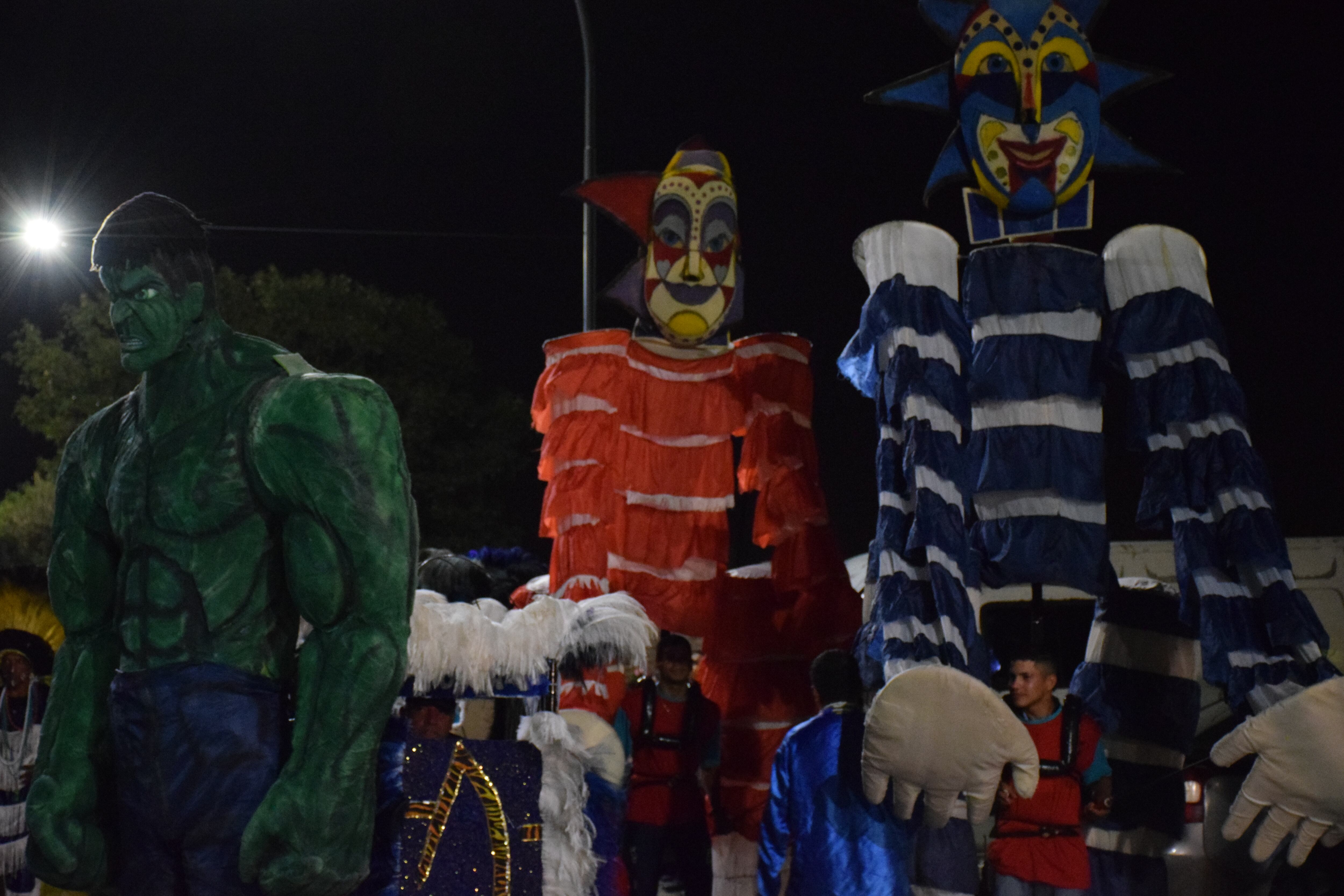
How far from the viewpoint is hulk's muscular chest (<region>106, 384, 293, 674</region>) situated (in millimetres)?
2062

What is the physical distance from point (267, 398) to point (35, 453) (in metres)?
13.6

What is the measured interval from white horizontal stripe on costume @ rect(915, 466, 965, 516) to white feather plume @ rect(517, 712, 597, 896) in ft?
4.38

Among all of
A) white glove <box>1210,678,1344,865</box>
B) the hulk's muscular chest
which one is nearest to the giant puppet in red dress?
white glove <box>1210,678,1344,865</box>

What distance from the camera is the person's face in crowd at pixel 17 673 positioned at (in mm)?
5848

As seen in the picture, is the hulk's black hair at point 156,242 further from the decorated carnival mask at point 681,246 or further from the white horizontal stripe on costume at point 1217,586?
the decorated carnival mask at point 681,246

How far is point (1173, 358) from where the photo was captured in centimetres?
443

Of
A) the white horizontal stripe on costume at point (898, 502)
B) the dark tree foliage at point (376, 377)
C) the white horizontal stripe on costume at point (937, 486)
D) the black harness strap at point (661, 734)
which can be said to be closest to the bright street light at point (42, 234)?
the dark tree foliage at point (376, 377)

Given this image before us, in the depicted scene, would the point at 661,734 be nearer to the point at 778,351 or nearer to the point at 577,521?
the point at 577,521

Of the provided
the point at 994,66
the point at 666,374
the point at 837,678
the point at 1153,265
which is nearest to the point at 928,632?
the point at 837,678

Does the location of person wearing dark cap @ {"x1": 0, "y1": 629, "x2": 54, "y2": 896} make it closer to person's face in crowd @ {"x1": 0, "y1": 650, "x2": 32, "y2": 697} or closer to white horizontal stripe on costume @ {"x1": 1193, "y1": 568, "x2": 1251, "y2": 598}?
person's face in crowd @ {"x1": 0, "y1": 650, "x2": 32, "y2": 697}

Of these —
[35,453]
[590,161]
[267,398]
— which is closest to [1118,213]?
[590,161]

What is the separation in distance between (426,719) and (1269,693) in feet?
8.16

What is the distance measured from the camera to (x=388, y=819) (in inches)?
124

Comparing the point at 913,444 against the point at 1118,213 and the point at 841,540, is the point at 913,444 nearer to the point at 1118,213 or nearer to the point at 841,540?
the point at 1118,213
